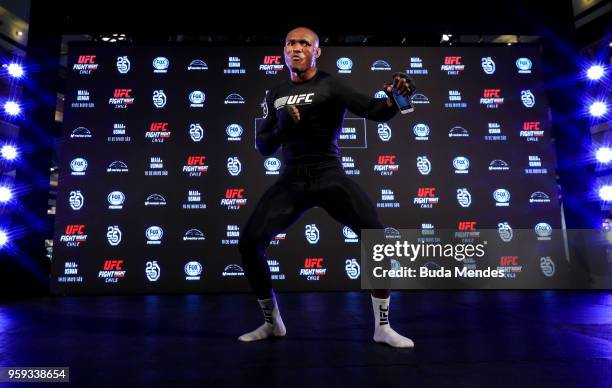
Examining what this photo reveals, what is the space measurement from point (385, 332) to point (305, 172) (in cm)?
119

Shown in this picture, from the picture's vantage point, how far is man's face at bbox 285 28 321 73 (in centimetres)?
291

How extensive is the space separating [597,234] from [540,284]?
1.19 m

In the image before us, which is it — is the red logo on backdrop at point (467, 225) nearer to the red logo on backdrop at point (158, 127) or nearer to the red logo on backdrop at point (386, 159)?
the red logo on backdrop at point (386, 159)

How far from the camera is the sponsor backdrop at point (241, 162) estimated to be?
619 centimetres

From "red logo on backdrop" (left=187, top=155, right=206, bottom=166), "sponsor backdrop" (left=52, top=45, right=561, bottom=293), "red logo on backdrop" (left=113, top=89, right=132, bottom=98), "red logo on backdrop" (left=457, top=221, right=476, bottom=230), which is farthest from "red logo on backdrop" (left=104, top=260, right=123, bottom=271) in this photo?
"red logo on backdrop" (left=457, top=221, right=476, bottom=230)

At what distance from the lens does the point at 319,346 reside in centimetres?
254

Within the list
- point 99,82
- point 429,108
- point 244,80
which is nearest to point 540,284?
point 429,108

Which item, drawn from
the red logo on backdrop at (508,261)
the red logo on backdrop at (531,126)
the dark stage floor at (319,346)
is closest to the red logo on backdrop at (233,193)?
the dark stage floor at (319,346)

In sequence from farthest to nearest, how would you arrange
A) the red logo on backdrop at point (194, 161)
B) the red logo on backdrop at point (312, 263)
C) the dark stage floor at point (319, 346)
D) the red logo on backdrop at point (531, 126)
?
the red logo on backdrop at point (531, 126) → the red logo on backdrop at point (194, 161) → the red logo on backdrop at point (312, 263) → the dark stage floor at point (319, 346)

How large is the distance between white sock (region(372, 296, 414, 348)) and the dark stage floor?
2.8 inches

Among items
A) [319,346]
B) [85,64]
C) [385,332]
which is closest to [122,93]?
[85,64]

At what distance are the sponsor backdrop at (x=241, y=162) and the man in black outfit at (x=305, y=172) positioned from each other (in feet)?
11.2

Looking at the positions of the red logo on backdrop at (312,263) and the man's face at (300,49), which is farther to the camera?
the red logo on backdrop at (312,263)

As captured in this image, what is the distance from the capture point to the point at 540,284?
6281mm
